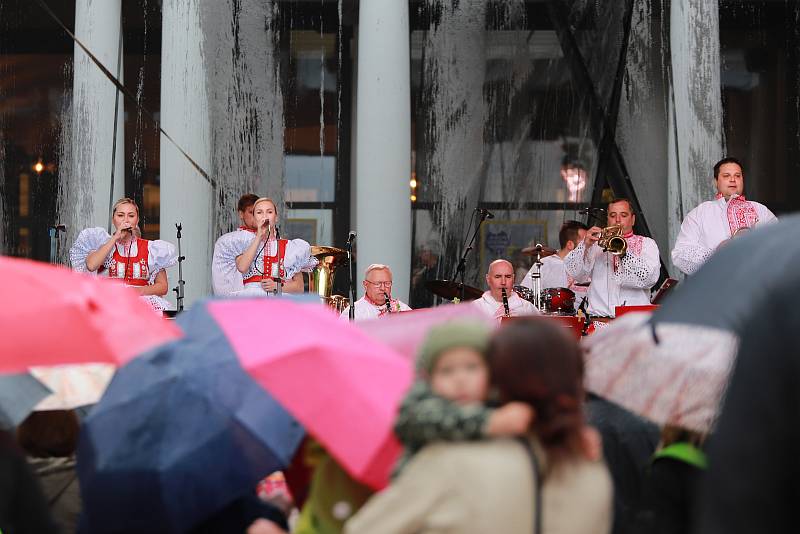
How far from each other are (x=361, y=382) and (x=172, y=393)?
33.3 inches

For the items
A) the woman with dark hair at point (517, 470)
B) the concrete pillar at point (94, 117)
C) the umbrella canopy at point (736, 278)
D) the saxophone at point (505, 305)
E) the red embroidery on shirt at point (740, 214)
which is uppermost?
the concrete pillar at point (94, 117)

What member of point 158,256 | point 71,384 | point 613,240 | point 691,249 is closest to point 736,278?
point 71,384

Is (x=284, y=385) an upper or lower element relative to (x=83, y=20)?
lower

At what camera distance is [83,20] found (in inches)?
713

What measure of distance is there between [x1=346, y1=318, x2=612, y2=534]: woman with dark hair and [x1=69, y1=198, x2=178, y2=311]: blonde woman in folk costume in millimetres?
8862

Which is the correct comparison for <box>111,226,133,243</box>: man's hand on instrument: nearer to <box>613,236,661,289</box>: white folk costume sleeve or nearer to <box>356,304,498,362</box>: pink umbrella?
<box>613,236,661,289</box>: white folk costume sleeve

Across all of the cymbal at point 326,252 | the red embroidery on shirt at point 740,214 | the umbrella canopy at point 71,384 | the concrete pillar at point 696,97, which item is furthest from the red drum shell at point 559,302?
the umbrella canopy at point 71,384

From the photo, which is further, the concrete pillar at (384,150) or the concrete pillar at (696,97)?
the concrete pillar at (696,97)

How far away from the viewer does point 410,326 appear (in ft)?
13.0

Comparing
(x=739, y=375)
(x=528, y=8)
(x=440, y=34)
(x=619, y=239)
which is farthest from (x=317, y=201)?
(x=739, y=375)

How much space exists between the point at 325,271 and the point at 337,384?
35.6ft

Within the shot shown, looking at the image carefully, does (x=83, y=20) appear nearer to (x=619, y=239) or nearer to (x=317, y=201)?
(x=317, y=201)

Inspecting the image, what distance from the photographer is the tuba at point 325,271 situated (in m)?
13.9

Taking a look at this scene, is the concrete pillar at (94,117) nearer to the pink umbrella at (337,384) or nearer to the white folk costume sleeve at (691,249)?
the white folk costume sleeve at (691,249)
